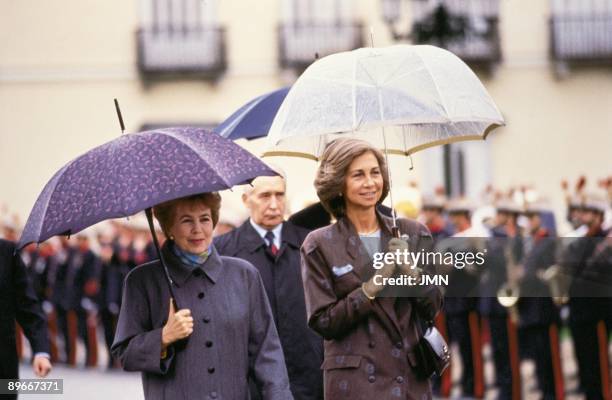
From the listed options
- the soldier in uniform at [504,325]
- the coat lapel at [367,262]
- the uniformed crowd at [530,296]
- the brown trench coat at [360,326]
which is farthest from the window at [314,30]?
the brown trench coat at [360,326]

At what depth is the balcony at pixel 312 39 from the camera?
27.0m

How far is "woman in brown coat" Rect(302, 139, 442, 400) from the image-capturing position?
239 inches

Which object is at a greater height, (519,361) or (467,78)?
(467,78)

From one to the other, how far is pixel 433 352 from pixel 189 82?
2157cm

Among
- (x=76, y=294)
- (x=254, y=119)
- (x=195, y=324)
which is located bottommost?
(x=76, y=294)

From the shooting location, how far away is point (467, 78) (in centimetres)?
663

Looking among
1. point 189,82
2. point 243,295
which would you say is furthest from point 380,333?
point 189,82

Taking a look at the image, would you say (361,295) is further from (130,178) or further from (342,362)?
(130,178)

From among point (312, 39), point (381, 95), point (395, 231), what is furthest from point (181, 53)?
point (395, 231)

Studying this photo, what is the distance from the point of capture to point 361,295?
6.04 metres

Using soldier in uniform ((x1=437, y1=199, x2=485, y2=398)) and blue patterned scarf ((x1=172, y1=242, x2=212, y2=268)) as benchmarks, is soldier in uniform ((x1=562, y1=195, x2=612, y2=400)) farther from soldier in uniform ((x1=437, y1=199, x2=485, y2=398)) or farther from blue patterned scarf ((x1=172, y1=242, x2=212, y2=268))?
blue patterned scarf ((x1=172, y1=242, x2=212, y2=268))

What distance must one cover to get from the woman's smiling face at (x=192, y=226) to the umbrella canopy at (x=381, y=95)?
0.78 m

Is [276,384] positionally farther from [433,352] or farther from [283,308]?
[283,308]

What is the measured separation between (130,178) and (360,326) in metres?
1.24
